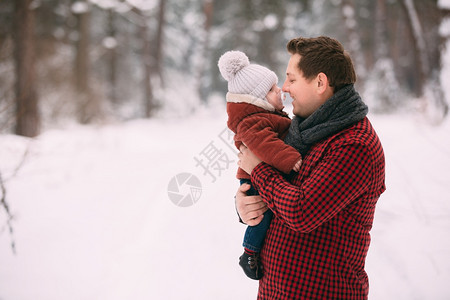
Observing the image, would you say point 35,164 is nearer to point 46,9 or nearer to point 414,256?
point 414,256

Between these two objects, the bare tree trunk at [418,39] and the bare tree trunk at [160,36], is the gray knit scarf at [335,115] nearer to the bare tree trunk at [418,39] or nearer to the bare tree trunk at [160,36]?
the bare tree trunk at [418,39]

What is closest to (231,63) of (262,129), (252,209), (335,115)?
(262,129)

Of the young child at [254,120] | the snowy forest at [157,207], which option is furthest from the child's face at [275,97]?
the snowy forest at [157,207]

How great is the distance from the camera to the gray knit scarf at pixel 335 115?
55.3 inches

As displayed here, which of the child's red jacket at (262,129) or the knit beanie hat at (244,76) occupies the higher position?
the knit beanie hat at (244,76)

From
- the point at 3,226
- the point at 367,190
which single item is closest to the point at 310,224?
the point at 367,190

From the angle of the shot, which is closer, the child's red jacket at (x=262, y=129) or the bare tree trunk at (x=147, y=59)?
the child's red jacket at (x=262, y=129)

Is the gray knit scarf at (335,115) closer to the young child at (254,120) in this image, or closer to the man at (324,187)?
the man at (324,187)

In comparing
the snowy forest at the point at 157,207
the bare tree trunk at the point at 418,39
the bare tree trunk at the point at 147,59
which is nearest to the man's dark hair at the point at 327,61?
the snowy forest at the point at 157,207

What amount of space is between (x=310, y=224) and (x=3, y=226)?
350cm

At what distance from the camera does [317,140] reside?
1475 mm

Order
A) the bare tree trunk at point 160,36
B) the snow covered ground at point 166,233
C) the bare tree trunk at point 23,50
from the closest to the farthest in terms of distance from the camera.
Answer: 1. the snow covered ground at point 166,233
2. the bare tree trunk at point 23,50
3. the bare tree trunk at point 160,36

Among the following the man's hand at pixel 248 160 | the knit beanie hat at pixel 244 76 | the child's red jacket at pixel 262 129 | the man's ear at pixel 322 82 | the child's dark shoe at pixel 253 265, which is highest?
the man's ear at pixel 322 82

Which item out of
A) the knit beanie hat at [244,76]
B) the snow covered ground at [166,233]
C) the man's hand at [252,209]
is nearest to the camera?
the man's hand at [252,209]
